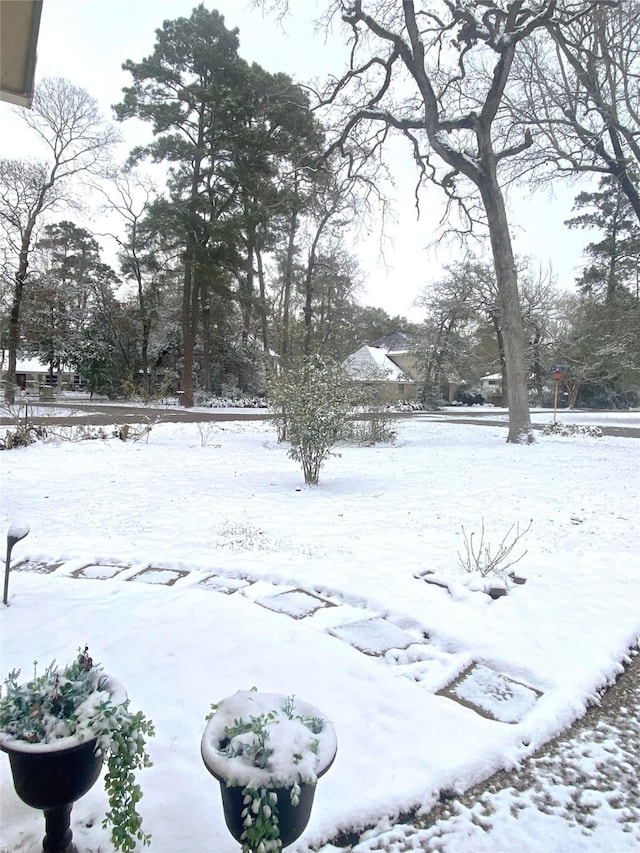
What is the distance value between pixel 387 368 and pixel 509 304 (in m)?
6.09

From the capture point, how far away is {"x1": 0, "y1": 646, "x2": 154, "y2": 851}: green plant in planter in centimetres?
118

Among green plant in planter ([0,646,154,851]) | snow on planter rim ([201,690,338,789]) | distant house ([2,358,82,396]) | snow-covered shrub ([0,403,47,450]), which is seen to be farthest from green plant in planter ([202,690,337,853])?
distant house ([2,358,82,396])

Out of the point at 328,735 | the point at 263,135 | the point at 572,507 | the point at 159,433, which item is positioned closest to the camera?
the point at 328,735

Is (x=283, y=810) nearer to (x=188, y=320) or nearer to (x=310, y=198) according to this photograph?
(x=310, y=198)

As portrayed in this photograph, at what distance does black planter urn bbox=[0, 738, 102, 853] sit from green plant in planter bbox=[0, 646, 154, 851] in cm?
2

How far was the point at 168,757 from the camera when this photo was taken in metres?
1.78

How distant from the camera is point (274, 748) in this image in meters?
1.17

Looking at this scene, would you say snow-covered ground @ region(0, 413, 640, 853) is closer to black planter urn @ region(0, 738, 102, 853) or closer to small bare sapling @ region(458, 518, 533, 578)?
small bare sapling @ region(458, 518, 533, 578)

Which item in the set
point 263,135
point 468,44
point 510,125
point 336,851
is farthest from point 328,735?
point 263,135

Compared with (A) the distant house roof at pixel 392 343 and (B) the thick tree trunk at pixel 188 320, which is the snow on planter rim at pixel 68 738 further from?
(A) the distant house roof at pixel 392 343

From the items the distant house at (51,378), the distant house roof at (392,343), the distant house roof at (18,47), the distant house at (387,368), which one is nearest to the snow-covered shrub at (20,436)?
the distant house at (387,368)

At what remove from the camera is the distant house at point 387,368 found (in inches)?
478

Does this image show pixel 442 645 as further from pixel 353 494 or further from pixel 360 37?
pixel 360 37

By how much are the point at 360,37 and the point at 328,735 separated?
1380 centimetres
